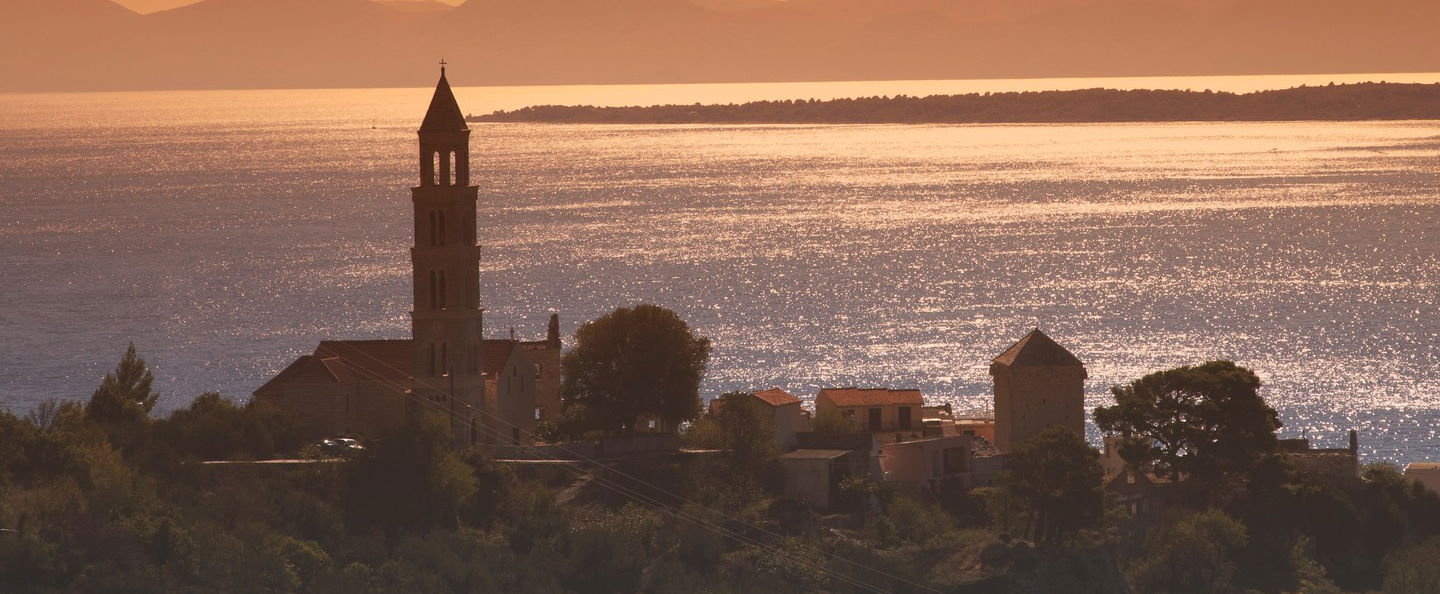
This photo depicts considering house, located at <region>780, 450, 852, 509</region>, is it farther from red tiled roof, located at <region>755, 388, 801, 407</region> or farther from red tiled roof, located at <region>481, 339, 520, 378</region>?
red tiled roof, located at <region>481, 339, 520, 378</region>

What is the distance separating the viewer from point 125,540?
48.8 m

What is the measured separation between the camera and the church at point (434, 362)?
56125mm

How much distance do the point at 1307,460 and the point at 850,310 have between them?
6734 cm

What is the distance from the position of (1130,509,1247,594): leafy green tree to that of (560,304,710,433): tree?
11060mm

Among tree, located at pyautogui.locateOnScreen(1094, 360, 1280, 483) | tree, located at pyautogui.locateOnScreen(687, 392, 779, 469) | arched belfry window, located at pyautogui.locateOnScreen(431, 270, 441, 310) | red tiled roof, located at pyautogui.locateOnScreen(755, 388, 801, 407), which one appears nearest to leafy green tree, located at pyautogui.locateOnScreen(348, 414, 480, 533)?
arched belfry window, located at pyautogui.locateOnScreen(431, 270, 441, 310)

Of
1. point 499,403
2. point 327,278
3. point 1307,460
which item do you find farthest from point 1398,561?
point 327,278

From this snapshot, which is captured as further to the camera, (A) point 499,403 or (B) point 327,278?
(B) point 327,278

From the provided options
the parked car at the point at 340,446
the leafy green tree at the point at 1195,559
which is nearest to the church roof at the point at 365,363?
the parked car at the point at 340,446

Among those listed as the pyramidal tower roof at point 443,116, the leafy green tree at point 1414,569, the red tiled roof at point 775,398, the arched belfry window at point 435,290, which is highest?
the pyramidal tower roof at point 443,116

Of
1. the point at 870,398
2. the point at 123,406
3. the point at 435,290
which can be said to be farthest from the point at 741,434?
the point at 123,406

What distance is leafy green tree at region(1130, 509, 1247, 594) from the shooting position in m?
56.0

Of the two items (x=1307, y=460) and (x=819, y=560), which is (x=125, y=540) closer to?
(x=819, y=560)

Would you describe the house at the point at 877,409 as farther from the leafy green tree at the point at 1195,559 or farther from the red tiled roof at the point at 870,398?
the leafy green tree at the point at 1195,559

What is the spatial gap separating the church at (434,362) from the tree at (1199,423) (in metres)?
14.6
